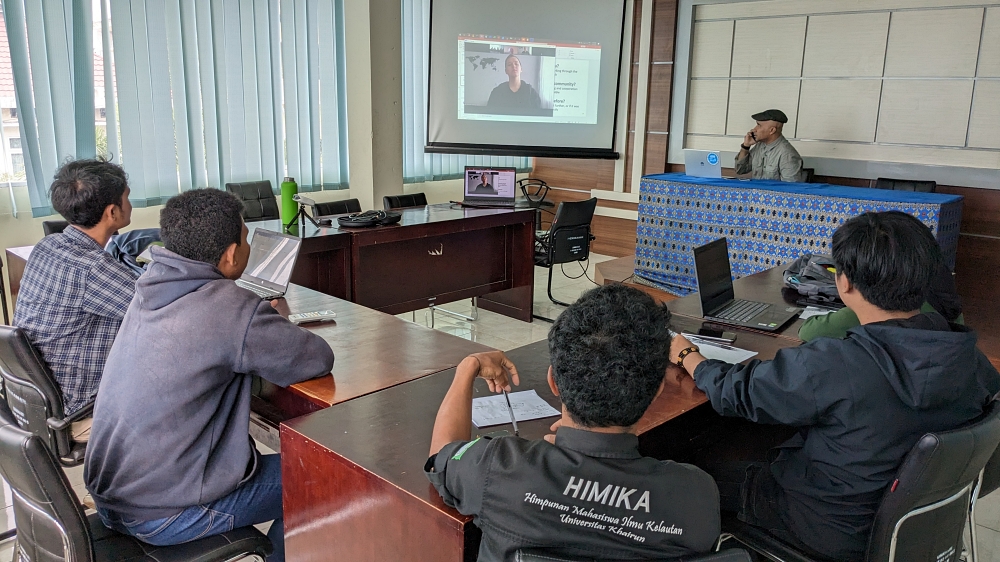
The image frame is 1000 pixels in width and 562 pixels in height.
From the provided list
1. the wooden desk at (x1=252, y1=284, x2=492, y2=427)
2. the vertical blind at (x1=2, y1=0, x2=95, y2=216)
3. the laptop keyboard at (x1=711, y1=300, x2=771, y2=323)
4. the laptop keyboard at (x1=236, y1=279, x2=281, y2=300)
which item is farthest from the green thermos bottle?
the laptop keyboard at (x1=711, y1=300, x2=771, y2=323)

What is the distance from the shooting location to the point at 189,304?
1.58 metres

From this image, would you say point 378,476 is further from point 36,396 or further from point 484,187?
point 484,187

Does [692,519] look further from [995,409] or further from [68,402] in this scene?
[68,402]

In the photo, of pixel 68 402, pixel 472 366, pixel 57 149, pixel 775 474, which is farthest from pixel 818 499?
pixel 57 149

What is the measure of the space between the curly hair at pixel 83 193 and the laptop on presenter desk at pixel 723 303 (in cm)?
191

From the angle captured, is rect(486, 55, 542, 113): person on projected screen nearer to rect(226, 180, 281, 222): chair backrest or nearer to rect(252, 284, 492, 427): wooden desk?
rect(226, 180, 281, 222): chair backrest

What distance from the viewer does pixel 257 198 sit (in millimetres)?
5059

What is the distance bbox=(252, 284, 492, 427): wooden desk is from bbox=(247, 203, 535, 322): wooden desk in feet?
4.26

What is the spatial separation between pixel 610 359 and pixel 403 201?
4133 millimetres

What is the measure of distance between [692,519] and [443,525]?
0.43m

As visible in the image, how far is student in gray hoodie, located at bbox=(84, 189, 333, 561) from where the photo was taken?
1.57 meters

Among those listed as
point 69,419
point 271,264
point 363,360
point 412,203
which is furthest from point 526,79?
point 69,419

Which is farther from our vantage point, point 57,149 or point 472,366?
point 57,149

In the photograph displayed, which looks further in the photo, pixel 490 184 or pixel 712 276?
pixel 490 184
